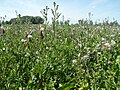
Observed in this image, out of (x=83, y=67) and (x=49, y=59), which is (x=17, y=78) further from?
(x=83, y=67)

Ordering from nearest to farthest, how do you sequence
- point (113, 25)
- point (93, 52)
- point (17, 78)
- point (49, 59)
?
1. point (17, 78)
2. point (49, 59)
3. point (93, 52)
4. point (113, 25)

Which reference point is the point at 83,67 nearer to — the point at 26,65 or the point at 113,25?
the point at 26,65

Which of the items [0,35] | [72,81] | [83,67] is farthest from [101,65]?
[0,35]

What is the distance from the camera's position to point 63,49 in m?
5.20

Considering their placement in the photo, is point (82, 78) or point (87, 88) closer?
point (87, 88)

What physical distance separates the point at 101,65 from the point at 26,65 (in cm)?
106

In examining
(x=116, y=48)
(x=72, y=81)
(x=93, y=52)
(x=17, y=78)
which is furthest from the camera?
(x=116, y=48)

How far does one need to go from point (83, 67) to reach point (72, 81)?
33cm

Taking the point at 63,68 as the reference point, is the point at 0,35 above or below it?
above

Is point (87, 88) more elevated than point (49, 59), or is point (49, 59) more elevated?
point (49, 59)

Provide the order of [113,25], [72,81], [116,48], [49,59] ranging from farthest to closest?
[113,25], [116,48], [49,59], [72,81]

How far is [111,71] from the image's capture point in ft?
13.0

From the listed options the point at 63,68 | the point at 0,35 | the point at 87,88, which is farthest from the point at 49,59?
the point at 0,35

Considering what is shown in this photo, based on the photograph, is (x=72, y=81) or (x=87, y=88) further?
(x=72, y=81)
